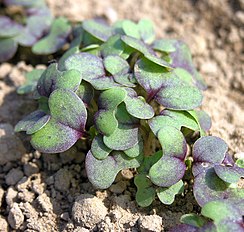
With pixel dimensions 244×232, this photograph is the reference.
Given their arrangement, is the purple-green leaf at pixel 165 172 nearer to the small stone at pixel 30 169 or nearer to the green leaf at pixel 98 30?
the small stone at pixel 30 169

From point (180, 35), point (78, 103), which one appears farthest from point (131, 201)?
point (180, 35)

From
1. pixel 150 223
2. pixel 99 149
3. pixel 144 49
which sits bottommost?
pixel 150 223

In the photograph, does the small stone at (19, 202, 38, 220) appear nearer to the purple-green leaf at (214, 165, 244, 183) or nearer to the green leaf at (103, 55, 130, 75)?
the green leaf at (103, 55, 130, 75)

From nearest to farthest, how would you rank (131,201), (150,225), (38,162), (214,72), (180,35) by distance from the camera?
1. (150,225)
2. (131,201)
3. (38,162)
4. (214,72)
5. (180,35)

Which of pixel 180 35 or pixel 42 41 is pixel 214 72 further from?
pixel 42 41

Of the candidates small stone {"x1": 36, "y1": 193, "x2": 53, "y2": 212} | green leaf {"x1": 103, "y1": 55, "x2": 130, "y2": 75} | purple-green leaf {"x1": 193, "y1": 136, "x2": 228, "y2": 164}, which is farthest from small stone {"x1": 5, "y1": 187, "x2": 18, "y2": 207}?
purple-green leaf {"x1": 193, "y1": 136, "x2": 228, "y2": 164}

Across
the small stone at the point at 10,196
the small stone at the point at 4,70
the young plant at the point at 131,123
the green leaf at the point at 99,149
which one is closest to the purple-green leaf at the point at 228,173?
the young plant at the point at 131,123

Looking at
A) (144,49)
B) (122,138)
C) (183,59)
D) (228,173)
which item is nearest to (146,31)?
(183,59)

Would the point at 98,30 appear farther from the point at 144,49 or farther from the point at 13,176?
the point at 13,176
